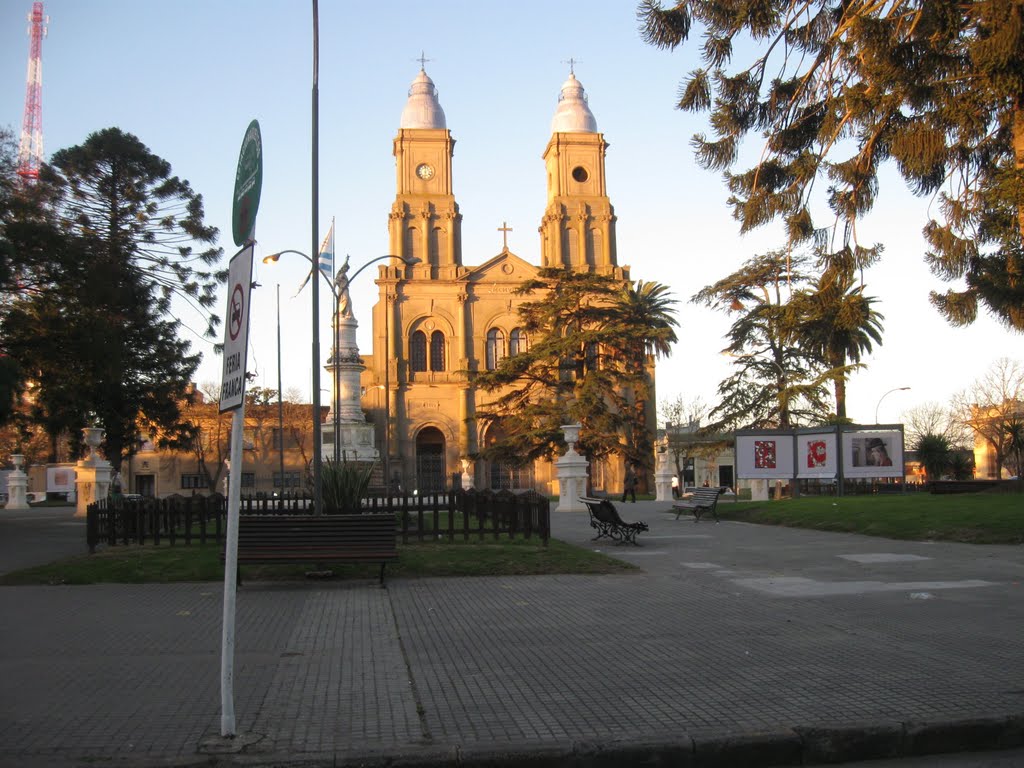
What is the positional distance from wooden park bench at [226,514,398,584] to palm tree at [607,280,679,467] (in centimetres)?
4011

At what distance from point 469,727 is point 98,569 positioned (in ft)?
29.7

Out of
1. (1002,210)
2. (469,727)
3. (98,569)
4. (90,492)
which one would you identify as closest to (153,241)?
(90,492)

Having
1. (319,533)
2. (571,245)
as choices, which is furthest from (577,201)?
(319,533)

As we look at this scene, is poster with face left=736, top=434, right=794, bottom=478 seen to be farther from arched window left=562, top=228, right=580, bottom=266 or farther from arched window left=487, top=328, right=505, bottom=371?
arched window left=562, top=228, right=580, bottom=266

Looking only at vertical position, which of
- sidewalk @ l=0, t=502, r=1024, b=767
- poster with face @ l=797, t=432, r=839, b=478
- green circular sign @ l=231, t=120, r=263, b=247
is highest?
green circular sign @ l=231, t=120, r=263, b=247

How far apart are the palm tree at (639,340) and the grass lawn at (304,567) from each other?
124 ft

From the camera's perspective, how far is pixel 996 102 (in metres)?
11.7

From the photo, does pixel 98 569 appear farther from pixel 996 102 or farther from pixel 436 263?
pixel 436 263

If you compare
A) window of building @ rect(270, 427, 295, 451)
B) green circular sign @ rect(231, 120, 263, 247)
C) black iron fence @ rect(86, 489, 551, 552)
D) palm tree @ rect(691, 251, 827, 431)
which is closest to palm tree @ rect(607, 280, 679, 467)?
palm tree @ rect(691, 251, 827, 431)

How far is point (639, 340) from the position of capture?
52781 mm

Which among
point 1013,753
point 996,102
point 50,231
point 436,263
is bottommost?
point 1013,753

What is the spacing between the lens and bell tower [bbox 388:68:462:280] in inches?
2758

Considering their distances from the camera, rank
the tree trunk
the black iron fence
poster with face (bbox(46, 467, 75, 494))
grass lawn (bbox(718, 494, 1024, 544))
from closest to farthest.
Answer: the tree trunk, the black iron fence, grass lawn (bbox(718, 494, 1024, 544)), poster with face (bbox(46, 467, 75, 494))

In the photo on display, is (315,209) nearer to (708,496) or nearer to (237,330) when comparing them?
(237,330)
